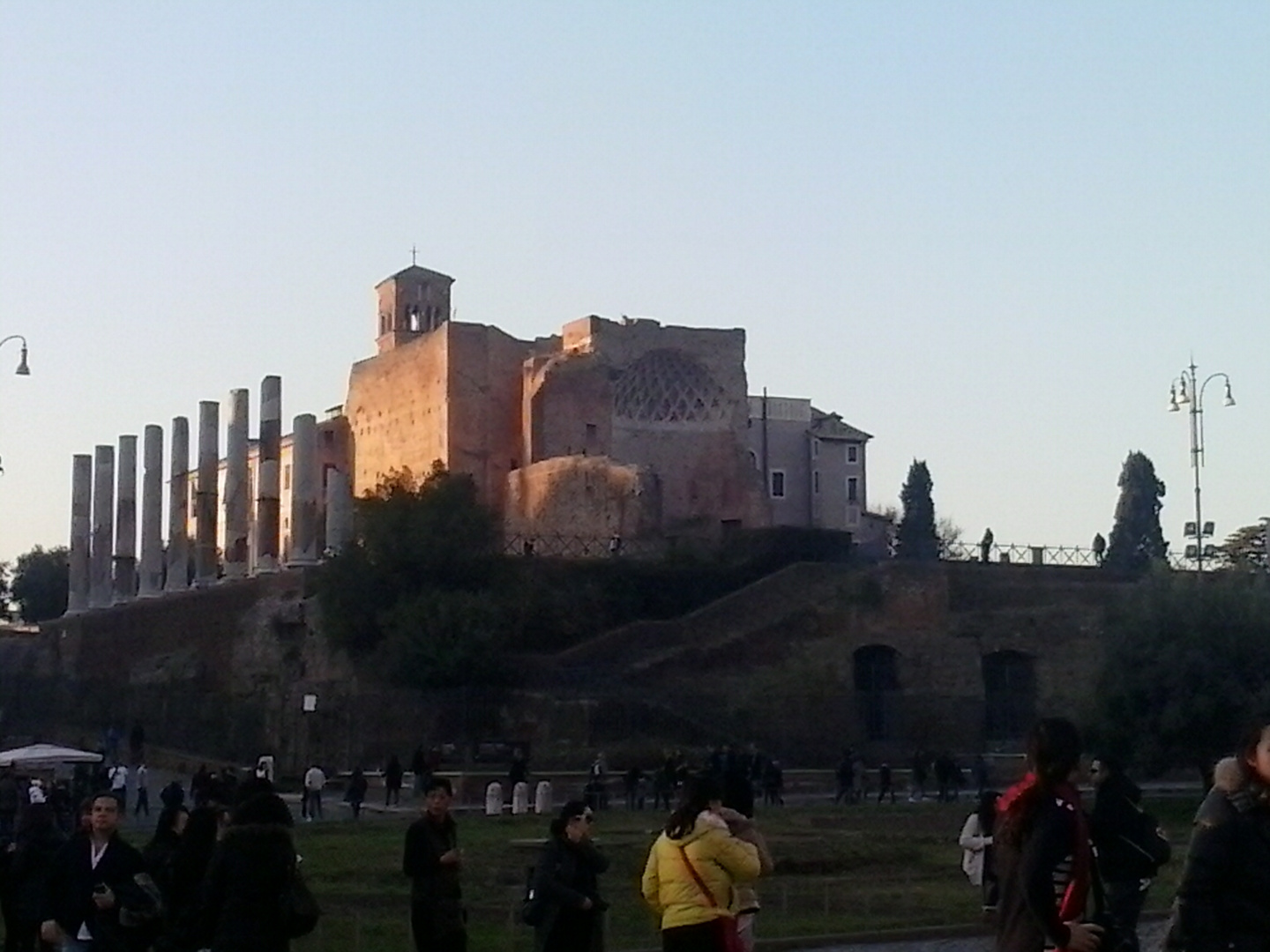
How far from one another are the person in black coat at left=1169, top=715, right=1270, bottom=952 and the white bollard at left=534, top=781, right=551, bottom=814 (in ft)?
86.9

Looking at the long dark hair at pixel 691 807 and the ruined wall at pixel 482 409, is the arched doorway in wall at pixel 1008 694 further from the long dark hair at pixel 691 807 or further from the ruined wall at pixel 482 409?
the long dark hair at pixel 691 807

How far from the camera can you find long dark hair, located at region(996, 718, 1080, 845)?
6.78m

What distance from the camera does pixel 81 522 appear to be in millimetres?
63625

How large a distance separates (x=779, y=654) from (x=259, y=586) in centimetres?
1548

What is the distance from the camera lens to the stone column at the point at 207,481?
6144 centimetres

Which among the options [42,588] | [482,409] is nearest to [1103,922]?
[482,409]

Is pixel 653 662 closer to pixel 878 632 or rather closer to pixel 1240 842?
pixel 878 632

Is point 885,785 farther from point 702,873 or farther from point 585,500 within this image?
point 702,873

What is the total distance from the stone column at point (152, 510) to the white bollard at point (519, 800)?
31066 millimetres

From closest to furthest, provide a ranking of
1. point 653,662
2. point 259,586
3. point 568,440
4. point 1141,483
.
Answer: point 653,662, point 259,586, point 568,440, point 1141,483

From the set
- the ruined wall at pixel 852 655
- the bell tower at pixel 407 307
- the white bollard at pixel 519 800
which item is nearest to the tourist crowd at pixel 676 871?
the white bollard at pixel 519 800

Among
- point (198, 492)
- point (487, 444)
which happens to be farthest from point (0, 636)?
point (487, 444)

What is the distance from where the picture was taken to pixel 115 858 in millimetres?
9227

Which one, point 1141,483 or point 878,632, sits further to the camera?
point 1141,483
